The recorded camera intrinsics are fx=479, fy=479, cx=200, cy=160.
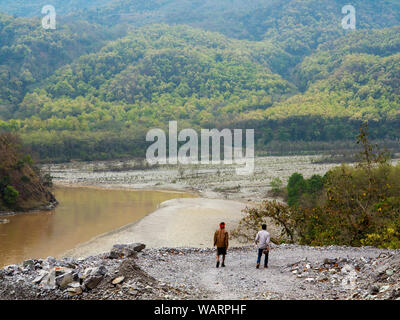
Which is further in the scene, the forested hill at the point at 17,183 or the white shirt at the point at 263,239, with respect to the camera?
the forested hill at the point at 17,183

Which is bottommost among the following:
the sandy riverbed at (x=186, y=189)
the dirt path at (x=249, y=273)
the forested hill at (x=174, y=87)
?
the sandy riverbed at (x=186, y=189)

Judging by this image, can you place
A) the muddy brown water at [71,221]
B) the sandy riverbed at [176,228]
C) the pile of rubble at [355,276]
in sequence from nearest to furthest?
the pile of rubble at [355,276]
the sandy riverbed at [176,228]
the muddy brown water at [71,221]

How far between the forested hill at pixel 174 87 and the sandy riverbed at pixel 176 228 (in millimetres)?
52215

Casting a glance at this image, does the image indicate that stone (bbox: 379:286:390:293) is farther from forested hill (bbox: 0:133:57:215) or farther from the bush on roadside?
forested hill (bbox: 0:133:57:215)

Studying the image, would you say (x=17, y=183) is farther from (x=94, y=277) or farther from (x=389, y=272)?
(x=389, y=272)

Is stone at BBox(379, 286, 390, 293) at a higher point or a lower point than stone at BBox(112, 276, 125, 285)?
higher

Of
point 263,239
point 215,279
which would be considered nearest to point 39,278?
point 215,279

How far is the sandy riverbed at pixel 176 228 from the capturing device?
29078 millimetres

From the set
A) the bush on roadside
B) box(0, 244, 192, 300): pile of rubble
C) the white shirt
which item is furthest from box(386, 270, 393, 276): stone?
the bush on roadside

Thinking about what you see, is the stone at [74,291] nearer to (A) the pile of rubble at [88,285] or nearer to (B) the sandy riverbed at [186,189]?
(A) the pile of rubble at [88,285]

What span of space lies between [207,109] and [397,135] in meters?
58.5

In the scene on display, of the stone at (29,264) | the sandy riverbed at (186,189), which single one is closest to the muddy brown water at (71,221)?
the sandy riverbed at (186,189)

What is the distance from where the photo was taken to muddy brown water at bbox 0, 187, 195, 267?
29656 millimetres

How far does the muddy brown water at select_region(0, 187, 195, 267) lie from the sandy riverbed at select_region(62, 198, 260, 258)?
1831 mm
